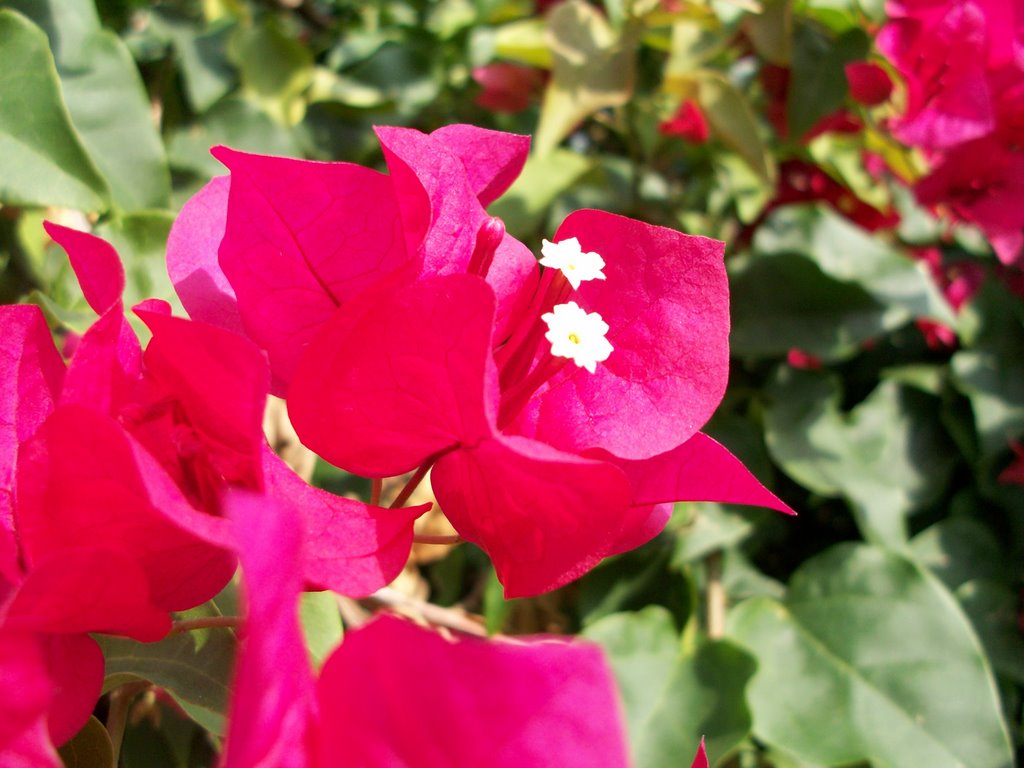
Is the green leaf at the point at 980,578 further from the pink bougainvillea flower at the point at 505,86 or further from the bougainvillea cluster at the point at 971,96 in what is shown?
the pink bougainvillea flower at the point at 505,86

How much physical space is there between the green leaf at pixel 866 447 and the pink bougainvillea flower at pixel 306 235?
A: 597mm

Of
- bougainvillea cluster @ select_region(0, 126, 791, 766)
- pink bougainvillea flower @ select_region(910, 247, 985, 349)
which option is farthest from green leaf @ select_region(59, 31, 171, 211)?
pink bougainvillea flower @ select_region(910, 247, 985, 349)

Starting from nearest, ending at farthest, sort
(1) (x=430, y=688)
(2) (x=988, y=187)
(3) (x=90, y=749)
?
(1) (x=430, y=688) < (3) (x=90, y=749) < (2) (x=988, y=187)

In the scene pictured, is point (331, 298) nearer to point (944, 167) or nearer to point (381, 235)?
point (381, 235)

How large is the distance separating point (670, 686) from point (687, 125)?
0.63m

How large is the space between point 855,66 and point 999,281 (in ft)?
1.37

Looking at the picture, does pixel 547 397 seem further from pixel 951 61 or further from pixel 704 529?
pixel 951 61

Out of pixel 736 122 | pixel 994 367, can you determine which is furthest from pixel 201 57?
pixel 994 367

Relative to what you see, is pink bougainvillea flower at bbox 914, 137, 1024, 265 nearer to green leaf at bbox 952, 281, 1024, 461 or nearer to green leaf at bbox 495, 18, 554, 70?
green leaf at bbox 952, 281, 1024, 461

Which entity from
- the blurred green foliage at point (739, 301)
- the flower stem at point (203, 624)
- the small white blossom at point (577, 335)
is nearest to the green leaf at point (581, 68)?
the blurred green foliage at point (739, 301)

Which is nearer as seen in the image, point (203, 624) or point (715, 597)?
point (203, 624)

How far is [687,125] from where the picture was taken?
1041 mm

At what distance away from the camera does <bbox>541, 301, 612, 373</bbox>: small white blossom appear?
39cm

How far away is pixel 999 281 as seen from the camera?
112 centimetres
